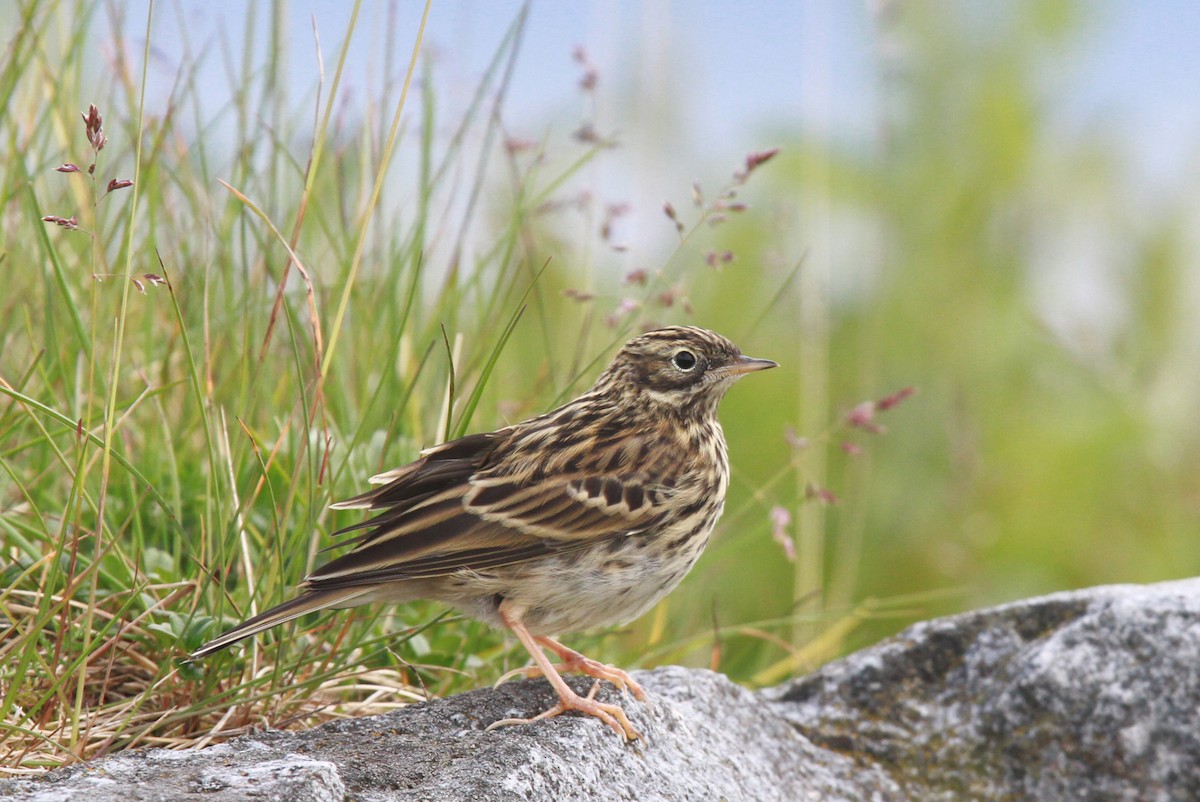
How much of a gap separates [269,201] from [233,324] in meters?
0.58

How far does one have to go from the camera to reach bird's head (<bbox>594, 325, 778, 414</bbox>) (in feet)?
15.1

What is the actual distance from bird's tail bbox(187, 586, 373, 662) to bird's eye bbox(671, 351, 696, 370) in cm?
142

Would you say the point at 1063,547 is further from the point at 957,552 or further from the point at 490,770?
the point at 490,770

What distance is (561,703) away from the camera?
388 centimetres

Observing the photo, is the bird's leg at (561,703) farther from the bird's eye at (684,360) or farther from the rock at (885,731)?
the bird's eye at (684,360)

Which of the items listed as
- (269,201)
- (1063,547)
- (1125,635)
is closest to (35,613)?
(269,201)

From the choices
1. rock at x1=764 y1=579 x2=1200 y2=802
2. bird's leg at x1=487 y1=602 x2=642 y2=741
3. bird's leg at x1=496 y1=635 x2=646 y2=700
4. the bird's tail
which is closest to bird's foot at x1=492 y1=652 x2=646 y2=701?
bird's leg at x1=496 y1=635 x2=646 y2=700

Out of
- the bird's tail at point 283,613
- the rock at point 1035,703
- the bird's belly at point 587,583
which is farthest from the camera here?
the rock at point 1035,703

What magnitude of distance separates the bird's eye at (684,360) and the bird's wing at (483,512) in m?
0.48

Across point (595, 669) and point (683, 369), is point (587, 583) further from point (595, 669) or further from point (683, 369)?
point (683, 369)

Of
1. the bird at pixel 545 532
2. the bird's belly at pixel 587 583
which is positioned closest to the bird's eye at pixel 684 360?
the bird at pixel 545 532

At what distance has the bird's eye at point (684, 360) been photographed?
4590 mm

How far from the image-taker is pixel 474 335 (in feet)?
19.1

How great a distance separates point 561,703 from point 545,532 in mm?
504
